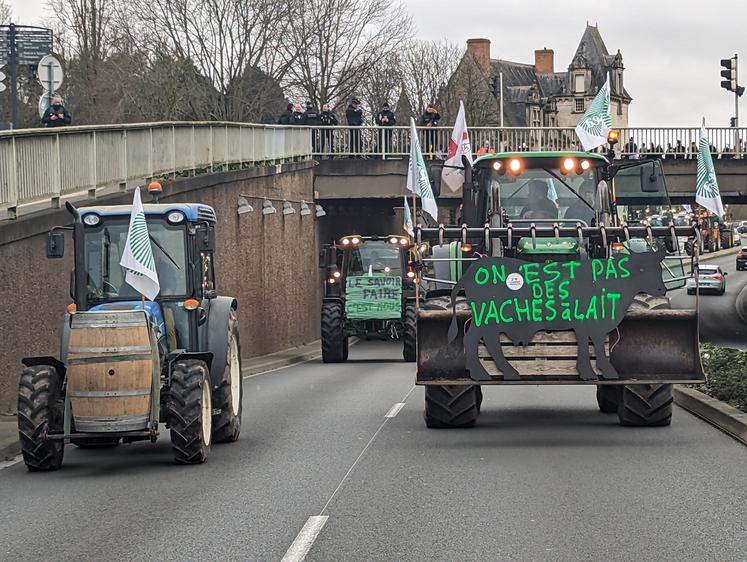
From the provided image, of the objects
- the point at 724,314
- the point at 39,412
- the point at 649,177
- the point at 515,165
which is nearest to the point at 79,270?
the point at 39,412

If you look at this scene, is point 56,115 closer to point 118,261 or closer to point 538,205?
point 538,205

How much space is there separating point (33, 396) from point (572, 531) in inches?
202

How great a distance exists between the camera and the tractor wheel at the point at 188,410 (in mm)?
12078

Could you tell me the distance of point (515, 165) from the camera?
54.9 ft

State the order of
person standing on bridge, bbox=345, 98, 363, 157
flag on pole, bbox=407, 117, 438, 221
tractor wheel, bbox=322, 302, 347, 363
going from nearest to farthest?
flag on pole, bbox=407, 117, 438, 221 < tractor wheel, bbox=322, 302, 347, 363 < person standing on bridge, bbox=345, 98, 363, 157

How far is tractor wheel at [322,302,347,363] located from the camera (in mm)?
30016

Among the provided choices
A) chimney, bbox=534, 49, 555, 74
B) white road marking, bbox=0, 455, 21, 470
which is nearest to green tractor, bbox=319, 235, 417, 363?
white road marking, bbox=0, 455, 21, 470

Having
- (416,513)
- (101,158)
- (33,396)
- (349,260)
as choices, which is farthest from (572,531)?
(349,260)

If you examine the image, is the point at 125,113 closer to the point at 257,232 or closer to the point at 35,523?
the point at 257,232

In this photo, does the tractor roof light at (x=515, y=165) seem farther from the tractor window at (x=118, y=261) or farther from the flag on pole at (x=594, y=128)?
the flag on pole at (x=594, y=128)

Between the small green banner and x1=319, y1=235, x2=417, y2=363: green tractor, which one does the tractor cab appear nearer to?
x1=319, y1=235, x2=417, y2=363: green tractor

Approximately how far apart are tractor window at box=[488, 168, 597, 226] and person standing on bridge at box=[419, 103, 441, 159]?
24886 millimetres

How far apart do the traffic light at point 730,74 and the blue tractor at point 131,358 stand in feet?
79.7

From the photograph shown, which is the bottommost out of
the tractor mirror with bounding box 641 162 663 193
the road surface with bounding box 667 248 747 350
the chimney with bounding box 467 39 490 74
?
the road surface with bounding box 667 248 747 350
